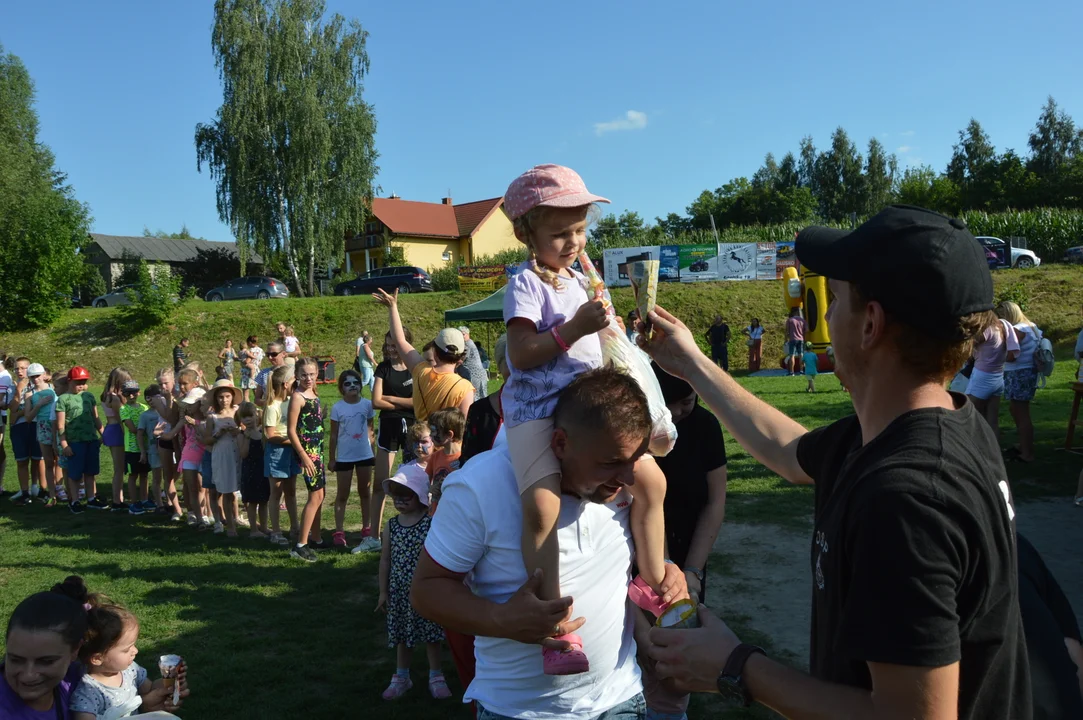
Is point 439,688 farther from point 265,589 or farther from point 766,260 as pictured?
point 766,260

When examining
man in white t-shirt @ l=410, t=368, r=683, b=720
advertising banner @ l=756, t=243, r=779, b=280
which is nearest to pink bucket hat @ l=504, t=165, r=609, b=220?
man in white t-shirt @ l=410, t=368, r=683, b=720

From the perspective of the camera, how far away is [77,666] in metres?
3.40

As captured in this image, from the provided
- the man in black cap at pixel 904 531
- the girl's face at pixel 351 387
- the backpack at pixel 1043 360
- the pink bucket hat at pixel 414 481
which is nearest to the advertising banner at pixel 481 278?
the backpack at pixel 1043 360

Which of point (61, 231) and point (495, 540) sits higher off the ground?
point (61, 231)

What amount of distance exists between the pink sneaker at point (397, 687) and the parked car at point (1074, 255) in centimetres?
3711

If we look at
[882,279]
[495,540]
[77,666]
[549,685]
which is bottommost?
[77,666]

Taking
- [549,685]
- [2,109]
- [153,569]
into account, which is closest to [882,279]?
[549,685]

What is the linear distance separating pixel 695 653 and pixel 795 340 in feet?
74.0

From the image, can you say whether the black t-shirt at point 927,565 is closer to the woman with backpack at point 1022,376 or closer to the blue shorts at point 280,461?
the blue shorts at point 280,461

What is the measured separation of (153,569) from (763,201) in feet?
224

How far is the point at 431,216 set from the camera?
58.2 metres

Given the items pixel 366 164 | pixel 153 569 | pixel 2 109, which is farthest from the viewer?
pixel 2 109

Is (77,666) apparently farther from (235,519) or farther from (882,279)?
(235,519)

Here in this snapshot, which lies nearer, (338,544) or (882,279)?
(882,279)
